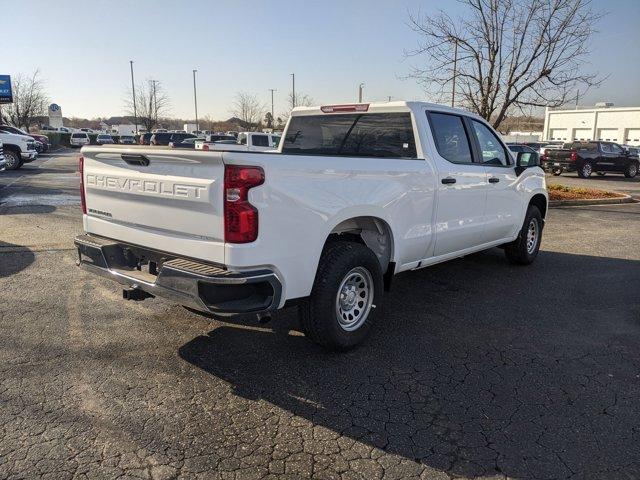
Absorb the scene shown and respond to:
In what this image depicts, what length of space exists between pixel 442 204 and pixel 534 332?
4.78 feet

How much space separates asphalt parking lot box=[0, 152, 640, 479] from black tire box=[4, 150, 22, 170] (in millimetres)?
18917

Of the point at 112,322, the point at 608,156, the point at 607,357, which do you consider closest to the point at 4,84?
the point at 608,156

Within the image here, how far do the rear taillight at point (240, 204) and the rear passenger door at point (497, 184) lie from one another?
3441mm

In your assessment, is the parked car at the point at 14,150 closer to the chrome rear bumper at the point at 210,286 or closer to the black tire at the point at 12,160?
the black tire at the point at 12,160

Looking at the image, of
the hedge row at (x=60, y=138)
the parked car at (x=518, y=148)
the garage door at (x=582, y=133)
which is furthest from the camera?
the garage door at (x=582, y=133)

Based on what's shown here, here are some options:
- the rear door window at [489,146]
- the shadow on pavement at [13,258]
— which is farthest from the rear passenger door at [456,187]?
the shadow on pavement at [13,258]

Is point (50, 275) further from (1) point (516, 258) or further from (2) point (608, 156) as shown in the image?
(2) point (608, 156)

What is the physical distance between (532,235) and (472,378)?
4.16 m

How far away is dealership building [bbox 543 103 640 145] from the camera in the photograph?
6400 centimetres

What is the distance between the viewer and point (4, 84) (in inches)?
1800

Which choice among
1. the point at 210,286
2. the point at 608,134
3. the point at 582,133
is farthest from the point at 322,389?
the point at 582,133

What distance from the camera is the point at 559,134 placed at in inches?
2992

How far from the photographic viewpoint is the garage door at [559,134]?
243 feet

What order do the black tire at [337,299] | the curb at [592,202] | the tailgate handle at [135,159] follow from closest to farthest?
the tailgate handle at [135,159] → the black tire at [337,299] → the curb at [592,202]
